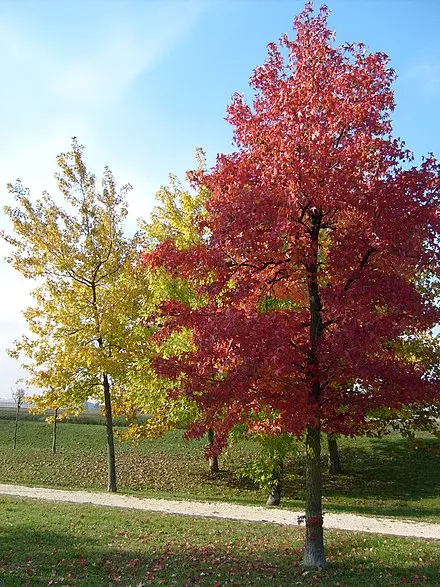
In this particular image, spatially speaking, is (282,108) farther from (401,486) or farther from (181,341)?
(401,486)

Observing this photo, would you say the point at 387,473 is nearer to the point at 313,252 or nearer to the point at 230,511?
the point at 230,511

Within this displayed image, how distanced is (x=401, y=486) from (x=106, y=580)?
17.0 m

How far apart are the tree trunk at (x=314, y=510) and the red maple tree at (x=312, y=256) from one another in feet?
0.06

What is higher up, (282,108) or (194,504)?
(282,108)

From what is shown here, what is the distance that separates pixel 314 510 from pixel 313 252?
158 inches

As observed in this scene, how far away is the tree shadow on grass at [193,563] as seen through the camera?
25.9ft

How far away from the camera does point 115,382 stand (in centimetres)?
1925

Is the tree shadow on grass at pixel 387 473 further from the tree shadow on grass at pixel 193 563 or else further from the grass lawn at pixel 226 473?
the tree shadow on grass at pixel 193 563

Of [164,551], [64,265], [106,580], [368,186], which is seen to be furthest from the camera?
[64,265]

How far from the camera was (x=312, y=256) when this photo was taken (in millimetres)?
8547

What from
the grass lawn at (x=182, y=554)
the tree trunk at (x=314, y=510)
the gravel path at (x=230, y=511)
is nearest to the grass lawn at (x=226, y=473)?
the gravel path at (x=230, y=511)

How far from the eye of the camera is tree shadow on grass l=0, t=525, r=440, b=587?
789 cm

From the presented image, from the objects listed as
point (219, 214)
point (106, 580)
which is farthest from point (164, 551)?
point (219, 214)

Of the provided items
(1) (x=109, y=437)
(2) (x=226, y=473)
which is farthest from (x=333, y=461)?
(1) (x=109, y=437)
